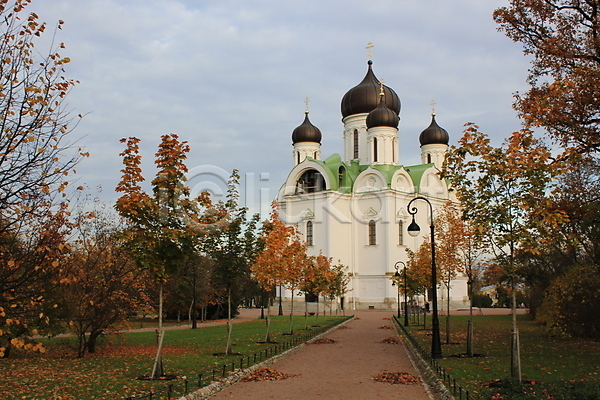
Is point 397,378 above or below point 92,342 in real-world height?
below

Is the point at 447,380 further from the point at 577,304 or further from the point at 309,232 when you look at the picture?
the point at 309,232

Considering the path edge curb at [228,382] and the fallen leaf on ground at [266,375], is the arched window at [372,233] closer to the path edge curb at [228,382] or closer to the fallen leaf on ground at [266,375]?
the path edge curb at [228,382]

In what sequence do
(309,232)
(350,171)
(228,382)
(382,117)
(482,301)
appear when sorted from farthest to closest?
(482,301) → (350,171) → (309,232) → (382,117) → (228,382)

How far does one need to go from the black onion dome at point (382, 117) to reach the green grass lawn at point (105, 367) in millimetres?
37910

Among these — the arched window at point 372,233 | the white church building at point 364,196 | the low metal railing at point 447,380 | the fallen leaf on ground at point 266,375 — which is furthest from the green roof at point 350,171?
the fallen leaf on ground at point 266,375

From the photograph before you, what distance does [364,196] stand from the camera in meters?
57.6

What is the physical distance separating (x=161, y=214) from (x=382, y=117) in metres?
46.5

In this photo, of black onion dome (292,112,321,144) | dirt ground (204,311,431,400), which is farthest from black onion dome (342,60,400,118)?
dirt ground (204,311,431,400)

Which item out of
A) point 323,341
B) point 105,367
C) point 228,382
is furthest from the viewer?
point 323,341

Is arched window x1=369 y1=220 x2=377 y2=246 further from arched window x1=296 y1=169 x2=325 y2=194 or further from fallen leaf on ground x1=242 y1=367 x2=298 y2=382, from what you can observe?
fallen leaf on ground x1=242 y1=367 x2=298 y2=382

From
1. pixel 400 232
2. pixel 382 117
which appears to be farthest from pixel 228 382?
pixel 382 117

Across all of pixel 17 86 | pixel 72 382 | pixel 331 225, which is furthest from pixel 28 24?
pixel 331 225

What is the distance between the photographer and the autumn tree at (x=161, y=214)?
1298cm

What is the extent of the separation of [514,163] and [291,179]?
1935 inches
